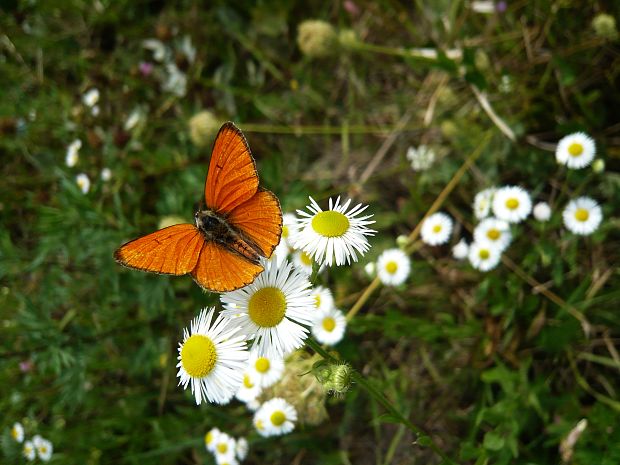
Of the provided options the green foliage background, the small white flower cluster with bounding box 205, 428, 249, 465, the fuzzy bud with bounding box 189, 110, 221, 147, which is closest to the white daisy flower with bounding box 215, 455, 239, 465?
the small white flower cluster with bounding box 205, 428, 249, 465

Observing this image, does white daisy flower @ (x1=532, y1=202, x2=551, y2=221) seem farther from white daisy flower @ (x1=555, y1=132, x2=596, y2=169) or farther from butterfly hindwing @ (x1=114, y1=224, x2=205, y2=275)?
butterfly hindwing @ (x1=114, y1=224, x2=205, y2=275)

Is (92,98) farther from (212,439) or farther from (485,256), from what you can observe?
(485,256)

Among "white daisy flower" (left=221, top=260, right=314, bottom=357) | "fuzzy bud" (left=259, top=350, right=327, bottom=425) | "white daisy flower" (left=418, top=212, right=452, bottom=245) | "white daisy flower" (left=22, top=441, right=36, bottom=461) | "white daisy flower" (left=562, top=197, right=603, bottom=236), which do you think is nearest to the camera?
"white daisy flower" (left=221, top=260, right=314, bottom=357)

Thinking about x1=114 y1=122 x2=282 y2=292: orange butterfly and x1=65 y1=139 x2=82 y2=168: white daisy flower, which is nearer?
x1=114 y1=122 x2=282 y2=292: orange butterfly

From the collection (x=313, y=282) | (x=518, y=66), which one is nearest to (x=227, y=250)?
(x=313, y=282)

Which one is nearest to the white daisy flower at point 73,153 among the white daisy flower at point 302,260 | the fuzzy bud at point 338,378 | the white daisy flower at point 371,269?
the white daisy flower at point 302,260

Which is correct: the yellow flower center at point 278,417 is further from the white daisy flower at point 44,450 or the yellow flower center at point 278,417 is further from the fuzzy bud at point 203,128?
the fuzzy bud at point 203,128

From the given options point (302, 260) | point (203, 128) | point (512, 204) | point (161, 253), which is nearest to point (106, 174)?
point (203, 128)
